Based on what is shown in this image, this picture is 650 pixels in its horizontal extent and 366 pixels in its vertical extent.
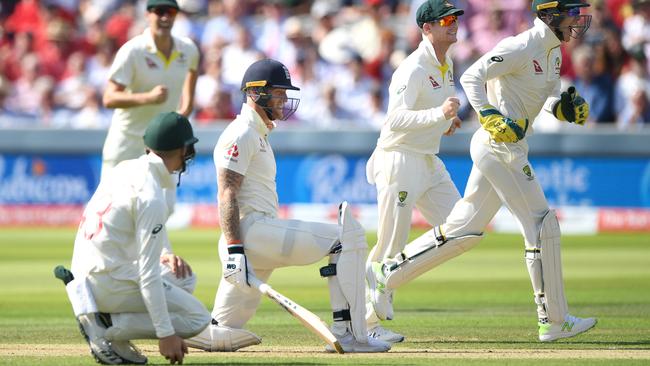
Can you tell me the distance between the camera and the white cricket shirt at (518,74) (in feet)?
23.0

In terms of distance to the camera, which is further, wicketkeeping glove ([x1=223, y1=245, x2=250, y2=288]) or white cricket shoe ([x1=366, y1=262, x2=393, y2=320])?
white cricket shoe ([x1=366, y1=262, x2=393, y2=320])

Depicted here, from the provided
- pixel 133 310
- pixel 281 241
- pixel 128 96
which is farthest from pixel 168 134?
pixel 128 96

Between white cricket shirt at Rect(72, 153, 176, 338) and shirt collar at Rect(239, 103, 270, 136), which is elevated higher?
shirt collar at Rect(239, 103, 270, 136)

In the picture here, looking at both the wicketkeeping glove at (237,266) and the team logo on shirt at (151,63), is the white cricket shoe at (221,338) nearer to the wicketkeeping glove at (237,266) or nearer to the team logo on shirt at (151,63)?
the wicketkeeping glove at (237,266)

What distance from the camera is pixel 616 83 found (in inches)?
620

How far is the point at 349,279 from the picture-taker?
622cm

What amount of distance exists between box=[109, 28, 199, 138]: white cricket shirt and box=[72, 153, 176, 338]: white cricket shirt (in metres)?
3.43

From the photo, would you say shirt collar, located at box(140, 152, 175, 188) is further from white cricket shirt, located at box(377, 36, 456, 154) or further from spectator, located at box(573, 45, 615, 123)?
spectator, located at box(573, 45, 615, 123)

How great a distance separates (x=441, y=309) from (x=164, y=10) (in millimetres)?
2896

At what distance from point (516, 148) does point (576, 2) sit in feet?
3.06

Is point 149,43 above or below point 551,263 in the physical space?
above

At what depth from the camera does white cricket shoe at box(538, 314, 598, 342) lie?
688cm

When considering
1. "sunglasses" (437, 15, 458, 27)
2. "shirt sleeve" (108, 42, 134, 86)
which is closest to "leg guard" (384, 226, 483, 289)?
"sunglasses" (437, 15, 458, 27)

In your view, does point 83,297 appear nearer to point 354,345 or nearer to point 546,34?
point 354,345
